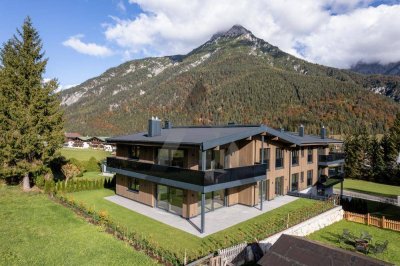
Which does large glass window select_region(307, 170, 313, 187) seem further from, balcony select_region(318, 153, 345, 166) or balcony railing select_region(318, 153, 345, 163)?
balcony railing select_region(318, 153, 345, 163)

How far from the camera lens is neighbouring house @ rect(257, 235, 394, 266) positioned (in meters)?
8.77

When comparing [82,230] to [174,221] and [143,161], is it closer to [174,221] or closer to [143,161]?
[174,221]

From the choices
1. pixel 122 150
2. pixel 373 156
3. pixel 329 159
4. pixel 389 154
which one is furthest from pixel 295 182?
pixel 389 154

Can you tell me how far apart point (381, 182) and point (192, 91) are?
126488mm

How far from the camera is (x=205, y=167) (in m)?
18.8

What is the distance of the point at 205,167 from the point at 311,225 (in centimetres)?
848

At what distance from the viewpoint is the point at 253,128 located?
816 inches

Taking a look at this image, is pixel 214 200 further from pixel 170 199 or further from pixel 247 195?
pixel 170 199

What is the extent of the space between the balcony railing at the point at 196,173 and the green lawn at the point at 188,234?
10.0 ft

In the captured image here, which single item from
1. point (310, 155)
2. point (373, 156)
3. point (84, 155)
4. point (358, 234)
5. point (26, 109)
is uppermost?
point (26, 109)

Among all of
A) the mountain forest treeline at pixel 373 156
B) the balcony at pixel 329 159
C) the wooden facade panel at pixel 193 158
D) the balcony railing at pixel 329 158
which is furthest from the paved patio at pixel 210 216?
the mountain forest treeline at pixel 373 156

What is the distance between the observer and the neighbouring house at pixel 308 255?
28.8 feet

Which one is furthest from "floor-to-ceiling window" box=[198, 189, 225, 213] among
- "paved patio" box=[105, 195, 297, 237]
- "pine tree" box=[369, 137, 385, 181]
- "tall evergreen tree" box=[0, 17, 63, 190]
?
"pine tree" box=[369, 137, 385, 181]

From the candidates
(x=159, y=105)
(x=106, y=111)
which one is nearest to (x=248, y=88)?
(x=159, y=105)
